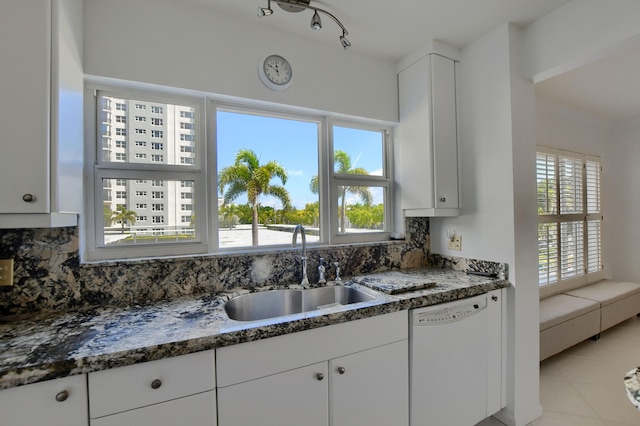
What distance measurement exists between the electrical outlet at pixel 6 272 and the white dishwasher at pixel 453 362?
1.95 meters

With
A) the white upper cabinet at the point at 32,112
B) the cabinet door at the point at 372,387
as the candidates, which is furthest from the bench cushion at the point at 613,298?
the white upper cabinet at the point at 32,112

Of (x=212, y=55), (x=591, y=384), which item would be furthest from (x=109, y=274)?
(x=591, y=384)

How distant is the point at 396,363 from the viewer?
1.48m

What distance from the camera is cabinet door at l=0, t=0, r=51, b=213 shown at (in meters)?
1.04

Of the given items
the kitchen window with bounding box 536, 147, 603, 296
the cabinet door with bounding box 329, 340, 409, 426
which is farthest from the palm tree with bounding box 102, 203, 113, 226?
the kitchen window with bounding box 536, 147, 603, 296

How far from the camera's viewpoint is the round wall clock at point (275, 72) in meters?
1.83

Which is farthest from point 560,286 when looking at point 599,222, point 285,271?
point 285,271

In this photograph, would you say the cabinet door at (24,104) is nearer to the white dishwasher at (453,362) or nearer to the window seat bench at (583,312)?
the white dishwasher at (453,362)

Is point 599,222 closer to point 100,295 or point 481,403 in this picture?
point 481,403

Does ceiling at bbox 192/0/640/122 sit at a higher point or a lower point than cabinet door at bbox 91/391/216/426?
higher

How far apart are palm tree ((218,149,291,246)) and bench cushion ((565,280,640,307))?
11.7ft

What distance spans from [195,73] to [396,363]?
1968mm

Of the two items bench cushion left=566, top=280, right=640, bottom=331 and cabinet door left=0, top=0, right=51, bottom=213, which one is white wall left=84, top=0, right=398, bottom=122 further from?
bench cushion left=566, top=280, right=640, bottom=331

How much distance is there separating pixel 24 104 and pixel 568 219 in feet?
15.3
